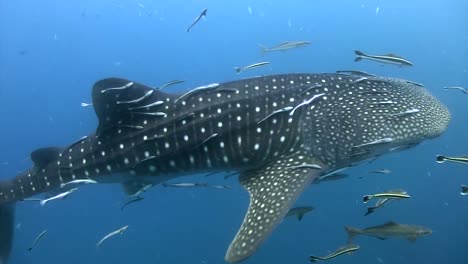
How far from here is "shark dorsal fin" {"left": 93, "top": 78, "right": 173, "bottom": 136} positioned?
6.01 meters

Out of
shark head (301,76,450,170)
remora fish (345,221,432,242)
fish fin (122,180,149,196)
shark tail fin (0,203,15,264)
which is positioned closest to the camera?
shark head (301,76,450,170)

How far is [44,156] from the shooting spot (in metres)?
6.56

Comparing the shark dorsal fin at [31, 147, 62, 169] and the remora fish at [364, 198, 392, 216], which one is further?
the shark dorsal fin at [31, 147, 62, 169]

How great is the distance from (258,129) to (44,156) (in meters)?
3.21

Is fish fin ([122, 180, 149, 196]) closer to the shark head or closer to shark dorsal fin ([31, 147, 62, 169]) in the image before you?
shark dorsal fin ([31, 147, 62, 169])

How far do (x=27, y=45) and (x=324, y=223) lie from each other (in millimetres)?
21878

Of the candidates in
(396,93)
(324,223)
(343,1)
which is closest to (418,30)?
(343,1)

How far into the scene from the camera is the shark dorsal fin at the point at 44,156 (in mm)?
6539

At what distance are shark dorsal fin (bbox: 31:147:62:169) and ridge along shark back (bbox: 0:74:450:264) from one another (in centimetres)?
23

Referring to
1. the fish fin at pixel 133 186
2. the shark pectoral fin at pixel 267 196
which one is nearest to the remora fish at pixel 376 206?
the shark pectoral fin at pixel 267 196

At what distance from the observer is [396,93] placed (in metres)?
5.91

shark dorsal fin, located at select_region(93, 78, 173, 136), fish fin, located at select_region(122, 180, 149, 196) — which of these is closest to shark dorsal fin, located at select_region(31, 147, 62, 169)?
shark dorsal fin, located at select_region(93, 78, 173, 136)

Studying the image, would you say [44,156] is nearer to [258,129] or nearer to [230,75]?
[258,129]

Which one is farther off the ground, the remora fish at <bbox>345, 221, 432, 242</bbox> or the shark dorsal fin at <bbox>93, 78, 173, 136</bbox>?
the shark dorsal fin at <bbox>93, 78, 173, 136</bbox>
